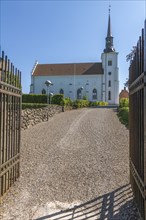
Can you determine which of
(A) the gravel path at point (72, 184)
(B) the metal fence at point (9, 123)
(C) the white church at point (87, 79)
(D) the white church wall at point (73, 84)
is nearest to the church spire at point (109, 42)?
(C) the white church at point (87, 79)

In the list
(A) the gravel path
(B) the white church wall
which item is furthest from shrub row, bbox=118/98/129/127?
(B) the white church wall

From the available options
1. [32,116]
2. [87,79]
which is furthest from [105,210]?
[87,79]

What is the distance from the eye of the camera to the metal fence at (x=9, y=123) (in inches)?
162

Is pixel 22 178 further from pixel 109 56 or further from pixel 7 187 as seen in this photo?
pixel 109 56

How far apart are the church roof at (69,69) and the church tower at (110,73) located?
77.0 inches

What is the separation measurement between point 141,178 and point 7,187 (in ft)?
7.81

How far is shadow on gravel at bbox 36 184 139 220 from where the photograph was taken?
3568 mm

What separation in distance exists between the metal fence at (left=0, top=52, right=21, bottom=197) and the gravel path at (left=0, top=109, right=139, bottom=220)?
284 millimetres

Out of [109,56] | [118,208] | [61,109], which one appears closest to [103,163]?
[118,208]

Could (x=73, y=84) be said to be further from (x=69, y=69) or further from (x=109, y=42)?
(x=109, y=42)

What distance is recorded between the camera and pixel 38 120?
15078mm

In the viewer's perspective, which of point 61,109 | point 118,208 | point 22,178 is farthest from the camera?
point 61,109

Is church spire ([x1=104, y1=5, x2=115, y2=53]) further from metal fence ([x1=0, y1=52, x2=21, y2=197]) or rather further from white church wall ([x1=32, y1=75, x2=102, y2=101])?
metal fence ([x1=0, y1=52, x2=21, y2=197])

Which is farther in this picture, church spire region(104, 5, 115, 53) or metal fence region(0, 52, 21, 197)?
church spire region(104, 5, 115, 53)
